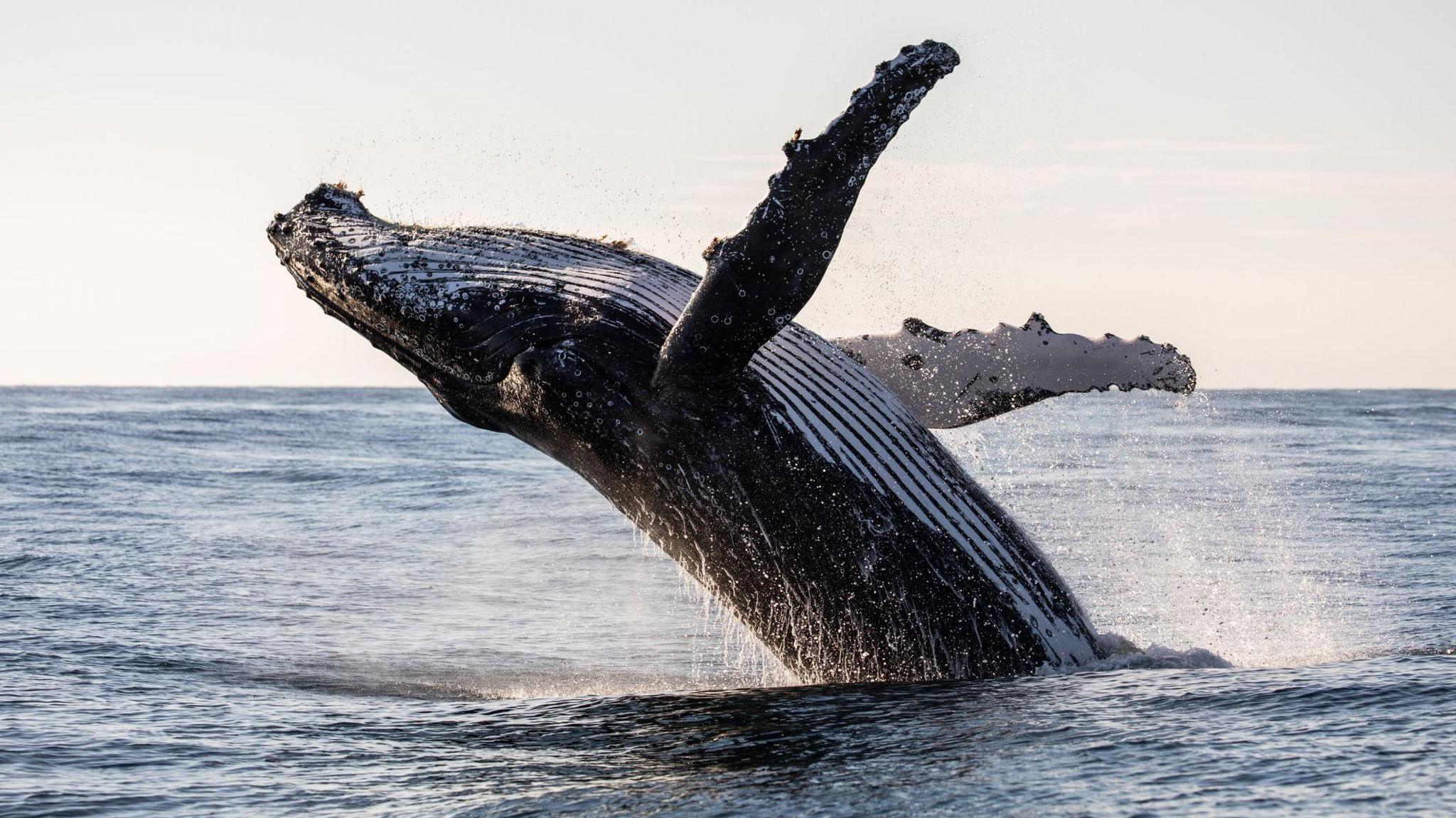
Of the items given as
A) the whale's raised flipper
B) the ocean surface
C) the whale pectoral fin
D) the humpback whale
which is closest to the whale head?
A: the humpback whale

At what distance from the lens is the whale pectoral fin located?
711 centimetres

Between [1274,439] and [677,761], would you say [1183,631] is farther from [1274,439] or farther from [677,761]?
[1274,439]

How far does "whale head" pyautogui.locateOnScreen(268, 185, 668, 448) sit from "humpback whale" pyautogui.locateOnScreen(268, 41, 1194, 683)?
10 mm

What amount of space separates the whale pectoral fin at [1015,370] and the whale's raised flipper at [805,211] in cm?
177

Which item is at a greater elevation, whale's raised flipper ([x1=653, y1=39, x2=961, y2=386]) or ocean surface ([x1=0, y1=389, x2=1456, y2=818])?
whale's raised flipper ([x1=653, y1=39, x2=961, y2=386])

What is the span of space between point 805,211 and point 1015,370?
7.64ft

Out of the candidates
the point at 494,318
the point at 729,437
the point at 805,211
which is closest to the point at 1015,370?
the point at 729,437

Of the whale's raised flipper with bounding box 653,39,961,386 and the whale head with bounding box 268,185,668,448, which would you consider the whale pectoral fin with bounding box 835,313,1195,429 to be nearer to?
the whale head with bounding box 268,185,668,448

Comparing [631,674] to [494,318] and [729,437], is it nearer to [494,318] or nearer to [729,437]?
[729,437]

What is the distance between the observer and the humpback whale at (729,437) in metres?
6.07

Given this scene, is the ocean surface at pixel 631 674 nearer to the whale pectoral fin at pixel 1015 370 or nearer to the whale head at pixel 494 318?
the whale pectoral fin at pixel 1015 370

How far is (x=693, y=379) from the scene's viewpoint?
5.88 metres

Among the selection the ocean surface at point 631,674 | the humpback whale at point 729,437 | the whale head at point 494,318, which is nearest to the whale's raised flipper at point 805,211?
the humpback whale at point 729,437

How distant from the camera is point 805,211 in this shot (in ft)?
17.3
